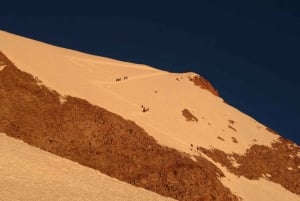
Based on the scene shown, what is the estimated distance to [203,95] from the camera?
65062 millimetres

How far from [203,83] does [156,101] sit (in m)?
17.4

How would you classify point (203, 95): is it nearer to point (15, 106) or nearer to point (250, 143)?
point (250, 143)

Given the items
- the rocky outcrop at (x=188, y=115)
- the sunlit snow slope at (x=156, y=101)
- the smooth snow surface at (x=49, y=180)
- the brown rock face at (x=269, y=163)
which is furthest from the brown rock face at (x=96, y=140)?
the rocky outcrop at (x=188, y=115)

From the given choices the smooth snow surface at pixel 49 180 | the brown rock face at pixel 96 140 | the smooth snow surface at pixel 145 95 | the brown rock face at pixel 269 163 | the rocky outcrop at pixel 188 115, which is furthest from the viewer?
the rocky outcrop at pixel 188 115

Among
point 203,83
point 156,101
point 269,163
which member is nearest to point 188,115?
point 156,101

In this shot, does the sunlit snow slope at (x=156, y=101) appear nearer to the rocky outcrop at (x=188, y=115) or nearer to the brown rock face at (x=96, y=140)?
the rocky outcrop at (x=188, y=115)

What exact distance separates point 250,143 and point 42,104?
81.0ft

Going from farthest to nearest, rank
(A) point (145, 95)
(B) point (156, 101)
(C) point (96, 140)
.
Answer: (B) point (156, 101), (A) point (145, 95), (C) point (96, 140)

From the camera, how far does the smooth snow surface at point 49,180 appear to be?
29016mm

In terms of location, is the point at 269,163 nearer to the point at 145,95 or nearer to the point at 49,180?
the point at 145,95

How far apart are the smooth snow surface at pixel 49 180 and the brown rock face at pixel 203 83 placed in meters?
33.8

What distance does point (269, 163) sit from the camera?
173ft

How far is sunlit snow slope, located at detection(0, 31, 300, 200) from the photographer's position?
46688 millimetres

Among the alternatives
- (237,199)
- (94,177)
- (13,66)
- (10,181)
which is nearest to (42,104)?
(13,66)
